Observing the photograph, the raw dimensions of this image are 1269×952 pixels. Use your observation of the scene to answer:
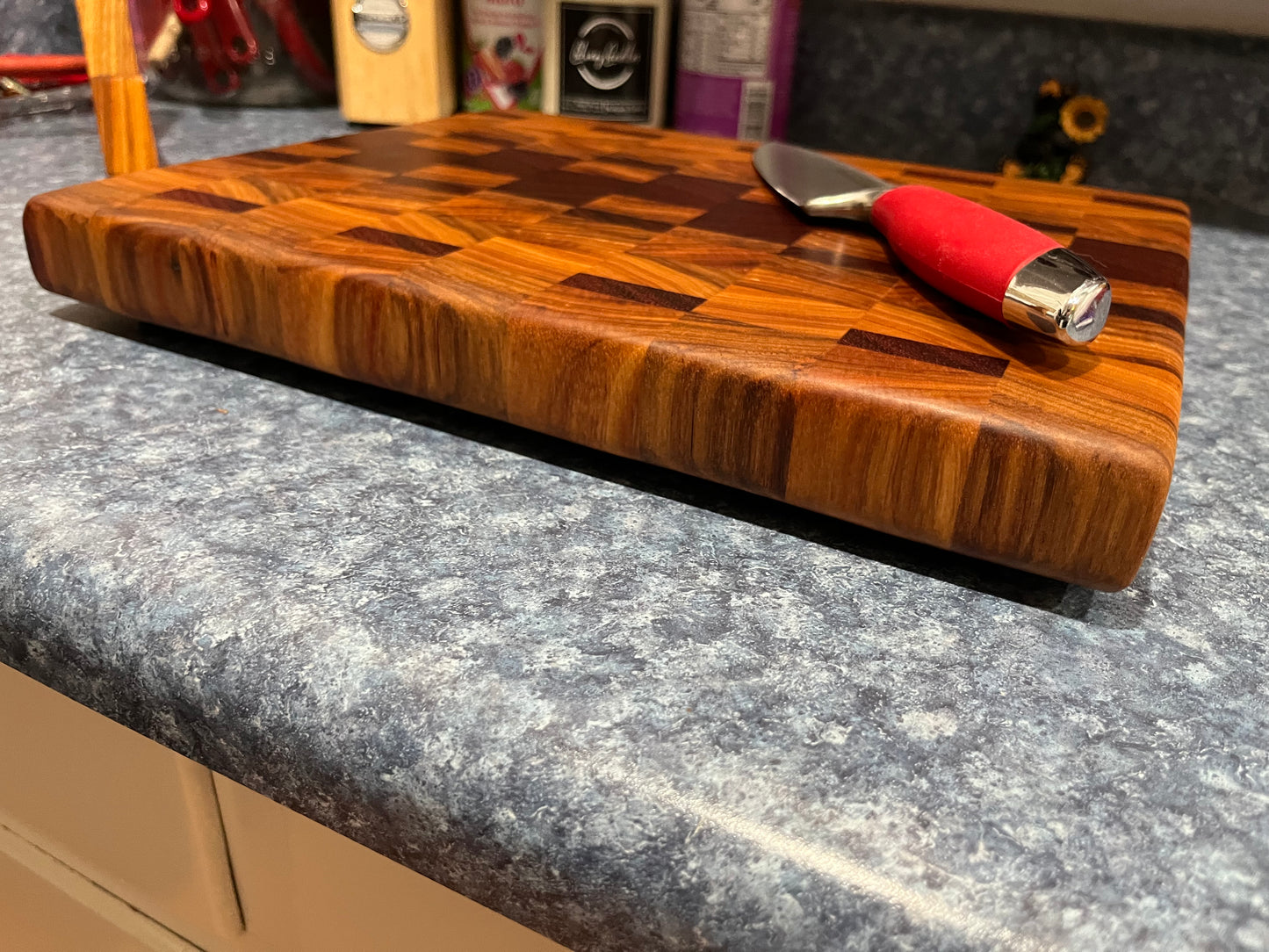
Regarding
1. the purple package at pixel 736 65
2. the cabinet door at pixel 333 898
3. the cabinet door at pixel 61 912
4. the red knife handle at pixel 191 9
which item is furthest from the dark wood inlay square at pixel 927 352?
the red knife handle at pixel 191 9

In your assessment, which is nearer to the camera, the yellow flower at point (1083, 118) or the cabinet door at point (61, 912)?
the cabinet door at point (61, 912)

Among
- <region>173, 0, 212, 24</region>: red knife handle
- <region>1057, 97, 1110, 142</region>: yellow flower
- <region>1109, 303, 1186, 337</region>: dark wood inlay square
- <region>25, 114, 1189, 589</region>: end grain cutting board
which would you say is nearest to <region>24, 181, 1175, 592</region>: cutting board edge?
<region>25, 114, 1189, 589</region>: end grain cutting board

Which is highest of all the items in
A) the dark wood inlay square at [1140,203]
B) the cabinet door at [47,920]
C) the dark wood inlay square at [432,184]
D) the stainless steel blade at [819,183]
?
the stainless steel blade at [819,183]

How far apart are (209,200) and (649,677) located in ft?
1.09

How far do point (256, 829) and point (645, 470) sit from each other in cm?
18

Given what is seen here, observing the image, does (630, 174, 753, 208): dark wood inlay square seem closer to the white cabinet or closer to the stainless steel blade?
the stainless steel blade

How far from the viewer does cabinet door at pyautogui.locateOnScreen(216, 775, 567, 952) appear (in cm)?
26

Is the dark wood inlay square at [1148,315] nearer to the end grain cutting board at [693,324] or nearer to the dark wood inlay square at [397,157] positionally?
the end grain cutting board at [693,324]

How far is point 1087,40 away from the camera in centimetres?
71

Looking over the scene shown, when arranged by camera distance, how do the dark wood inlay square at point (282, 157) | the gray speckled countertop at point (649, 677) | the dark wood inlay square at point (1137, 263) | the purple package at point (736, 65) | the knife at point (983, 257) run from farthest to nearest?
the purple package at point (736, 65) < the dark wood inlay square at point (282, 157) < the dark wood inlay square at point (1137, 263) < the knife at point (983, 257) < the gray speckled countertop at point (649, 677)

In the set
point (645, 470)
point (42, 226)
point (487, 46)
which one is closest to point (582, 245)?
point (645, 470)

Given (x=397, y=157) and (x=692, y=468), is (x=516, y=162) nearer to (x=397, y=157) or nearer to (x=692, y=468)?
(x=397, y=157)

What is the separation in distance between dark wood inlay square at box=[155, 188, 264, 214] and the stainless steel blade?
0.85 feet

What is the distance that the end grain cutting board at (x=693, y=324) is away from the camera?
11.3 inches
